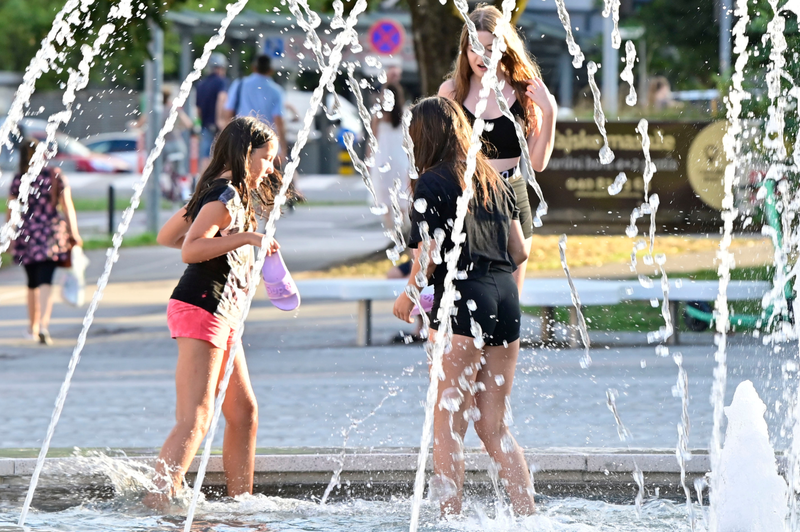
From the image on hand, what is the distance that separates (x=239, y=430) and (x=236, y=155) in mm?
1014

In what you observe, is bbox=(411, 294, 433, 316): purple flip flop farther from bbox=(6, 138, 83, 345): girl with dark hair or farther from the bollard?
the bollard

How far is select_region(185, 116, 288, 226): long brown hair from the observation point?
4504mm

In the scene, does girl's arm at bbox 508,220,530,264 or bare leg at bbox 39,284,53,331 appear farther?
bare leg at bbox 39,284,53,331

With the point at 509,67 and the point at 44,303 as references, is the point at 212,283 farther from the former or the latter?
the point at 44,303

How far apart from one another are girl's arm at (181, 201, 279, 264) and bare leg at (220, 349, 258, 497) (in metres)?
0.45

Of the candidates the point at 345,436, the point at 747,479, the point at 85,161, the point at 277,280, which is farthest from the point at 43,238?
the point at 85,161

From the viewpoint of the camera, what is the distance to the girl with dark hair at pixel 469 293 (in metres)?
4.11

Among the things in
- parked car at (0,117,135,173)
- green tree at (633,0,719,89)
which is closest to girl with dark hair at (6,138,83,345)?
parked car at (0,117,135,173)

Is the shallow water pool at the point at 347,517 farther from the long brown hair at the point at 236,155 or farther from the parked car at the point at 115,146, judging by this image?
the parked car at the point at 115,146

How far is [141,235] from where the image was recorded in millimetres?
17438

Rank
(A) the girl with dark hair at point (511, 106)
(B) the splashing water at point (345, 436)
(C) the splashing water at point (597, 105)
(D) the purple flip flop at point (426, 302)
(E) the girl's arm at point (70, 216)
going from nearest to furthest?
(D) the purple flip flop at point (426, 302), (A) the girl with dark hair at point (511, 106), (B) the splashing water at point (345, 436), (C) the splashing water at point (597, 105), (E) the girl's arm at point (70, 216)

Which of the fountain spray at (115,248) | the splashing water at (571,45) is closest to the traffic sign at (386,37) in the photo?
the splashing water at (571,45)

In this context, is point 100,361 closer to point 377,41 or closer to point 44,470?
point 44,470

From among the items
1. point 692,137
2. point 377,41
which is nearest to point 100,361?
point 692,137
